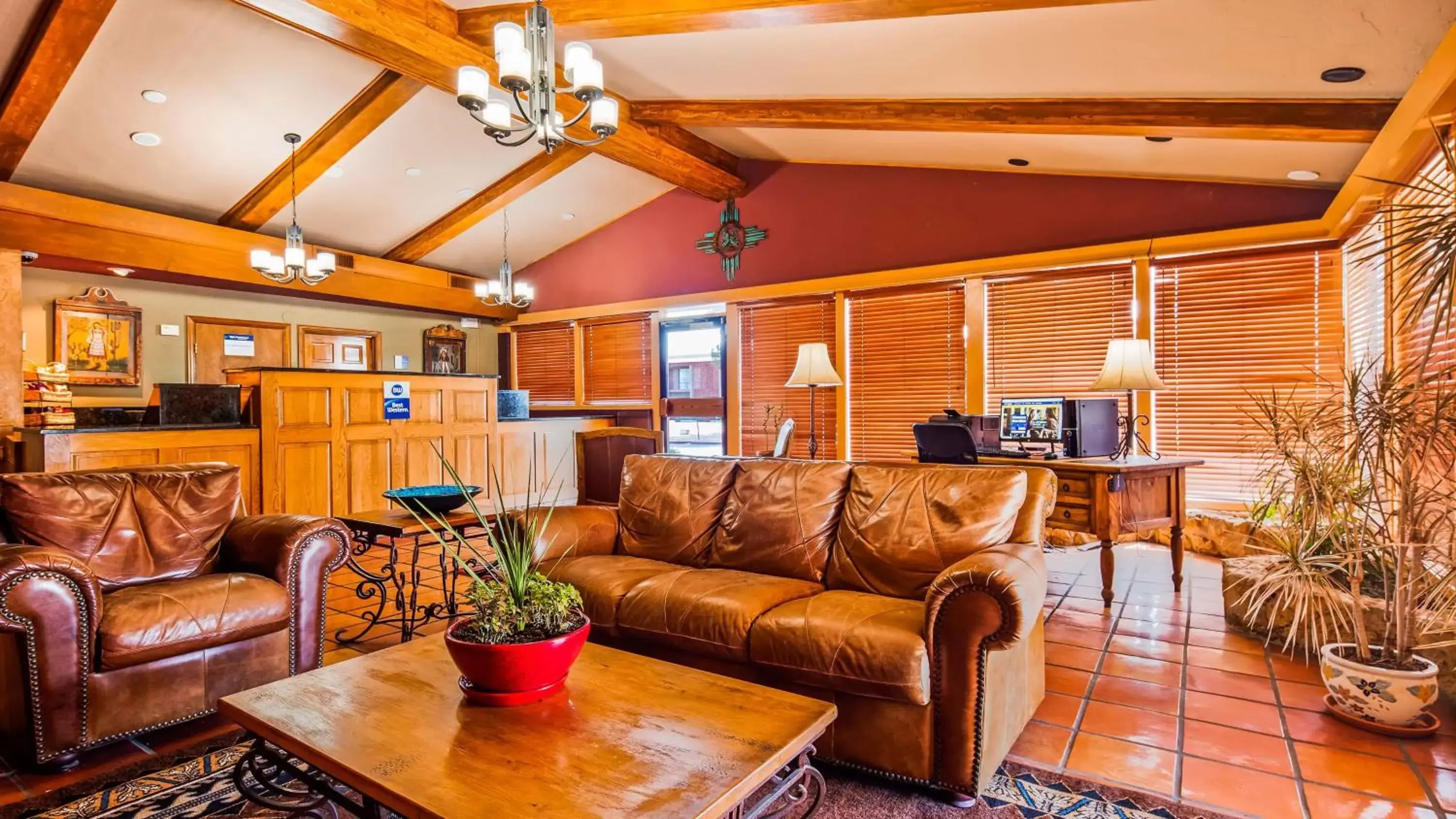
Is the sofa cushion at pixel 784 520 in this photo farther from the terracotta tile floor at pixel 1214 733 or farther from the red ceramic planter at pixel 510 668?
the red ceramic planter at pixel 510 668

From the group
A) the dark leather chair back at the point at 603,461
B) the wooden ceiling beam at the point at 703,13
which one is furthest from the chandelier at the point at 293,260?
the dark leather chair back at the point at 603,461

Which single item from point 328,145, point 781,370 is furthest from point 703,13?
point 781,370

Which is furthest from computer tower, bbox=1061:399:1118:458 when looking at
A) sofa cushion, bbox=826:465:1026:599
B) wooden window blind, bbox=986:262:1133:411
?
sofa cushion, bbox=826:465:1026:599

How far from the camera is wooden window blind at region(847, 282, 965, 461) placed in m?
5.83

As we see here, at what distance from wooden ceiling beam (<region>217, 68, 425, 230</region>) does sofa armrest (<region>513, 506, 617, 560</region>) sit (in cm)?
333

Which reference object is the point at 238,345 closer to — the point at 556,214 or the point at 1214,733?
the point at 556,214

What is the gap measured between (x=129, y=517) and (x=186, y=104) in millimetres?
3673

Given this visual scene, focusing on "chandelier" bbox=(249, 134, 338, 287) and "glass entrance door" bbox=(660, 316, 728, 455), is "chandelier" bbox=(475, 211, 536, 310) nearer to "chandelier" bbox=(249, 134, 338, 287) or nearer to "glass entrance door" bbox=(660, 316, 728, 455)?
"chandelier" bbox=(249, 134, 338, 287)

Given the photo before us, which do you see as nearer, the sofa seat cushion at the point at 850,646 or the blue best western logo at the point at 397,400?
the sofa seat cushion at the point at 850,646

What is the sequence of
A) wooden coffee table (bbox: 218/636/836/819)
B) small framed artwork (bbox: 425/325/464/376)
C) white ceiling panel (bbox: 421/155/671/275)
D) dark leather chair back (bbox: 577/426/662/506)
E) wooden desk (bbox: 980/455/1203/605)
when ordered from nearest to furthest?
wooden coffee table (bbox: 218/636/836/819) < wooden desk (bbox: 980/455/1203/605) < dark leather chair back (bbox: 577/426/662/506) < white ceiling panel (bbox: 421/155/671/275) < small framed artwork (bbox: 425/325/464/376)

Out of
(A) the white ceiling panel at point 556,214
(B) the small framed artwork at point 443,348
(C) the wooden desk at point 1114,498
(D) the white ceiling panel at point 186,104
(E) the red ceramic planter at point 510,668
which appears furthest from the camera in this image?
(B) the small framed artwork at point 443,348

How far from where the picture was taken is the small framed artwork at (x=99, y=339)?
628cm

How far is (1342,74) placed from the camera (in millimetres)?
2912

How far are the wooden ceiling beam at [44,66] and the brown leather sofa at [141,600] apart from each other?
2830 mm
